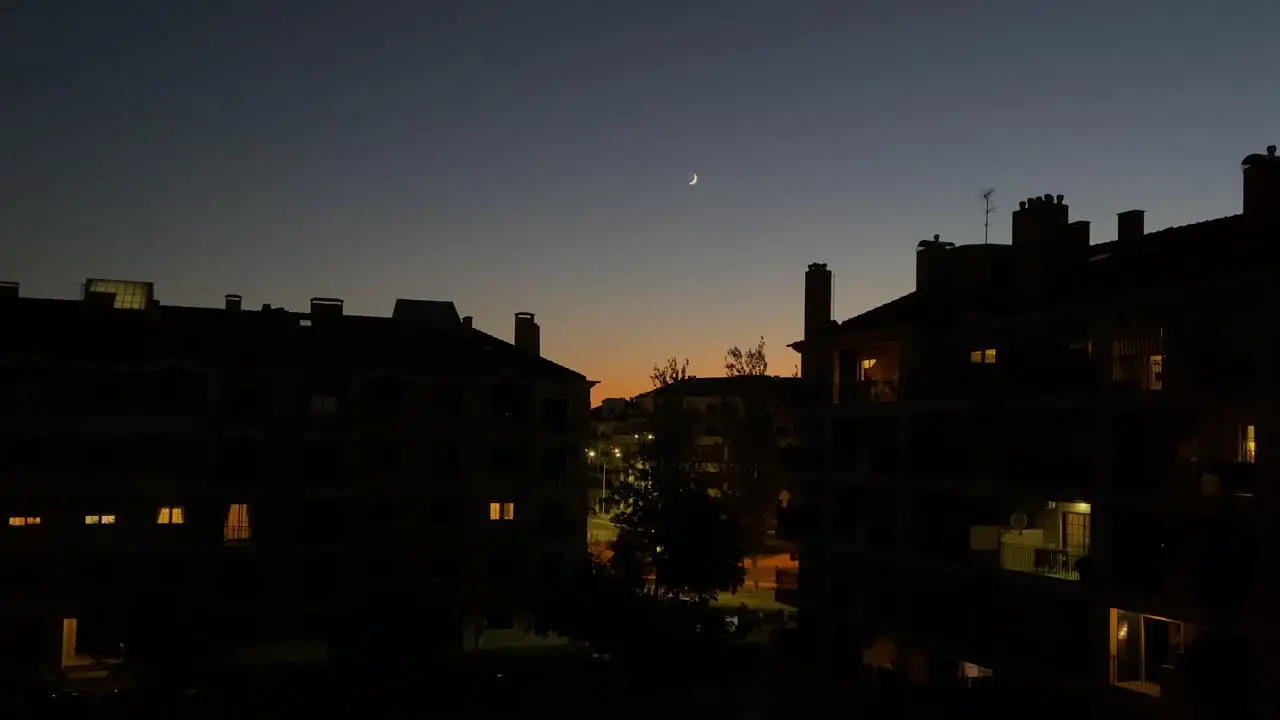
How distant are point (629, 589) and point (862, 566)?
10300 millimetres

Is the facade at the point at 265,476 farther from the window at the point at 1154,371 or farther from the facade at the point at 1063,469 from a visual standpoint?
the window at the point at 1154,371

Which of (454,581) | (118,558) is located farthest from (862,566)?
(118,558)

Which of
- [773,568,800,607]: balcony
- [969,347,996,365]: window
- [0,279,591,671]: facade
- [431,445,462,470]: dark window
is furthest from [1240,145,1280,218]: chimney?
[431,445,462,470]: dark window

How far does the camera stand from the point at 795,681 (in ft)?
157

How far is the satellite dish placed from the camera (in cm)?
3706

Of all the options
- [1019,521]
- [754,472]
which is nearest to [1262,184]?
[1019,521]

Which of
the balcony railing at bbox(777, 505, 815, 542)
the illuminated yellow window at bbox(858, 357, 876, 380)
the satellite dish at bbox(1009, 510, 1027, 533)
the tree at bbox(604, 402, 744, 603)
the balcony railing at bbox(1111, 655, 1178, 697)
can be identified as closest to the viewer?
the balcony railing at bbox(1111, 655, 1178, 697)

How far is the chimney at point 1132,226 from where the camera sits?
38.8 m

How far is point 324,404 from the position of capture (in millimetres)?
54969

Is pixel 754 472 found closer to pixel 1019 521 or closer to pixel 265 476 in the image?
pixel 265 476

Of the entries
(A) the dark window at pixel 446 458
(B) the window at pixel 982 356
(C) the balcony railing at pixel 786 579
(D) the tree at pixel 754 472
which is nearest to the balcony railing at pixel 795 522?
(C) the balcony railing at pixel 786 579

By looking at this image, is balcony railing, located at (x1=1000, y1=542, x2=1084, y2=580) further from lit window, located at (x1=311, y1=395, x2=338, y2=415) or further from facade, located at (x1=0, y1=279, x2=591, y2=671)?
lit window, located at (x1=311, y1=395, x2=338, y2=415)

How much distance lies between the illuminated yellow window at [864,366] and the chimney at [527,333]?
2331 cm

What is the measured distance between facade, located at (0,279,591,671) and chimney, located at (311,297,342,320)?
0.52m
